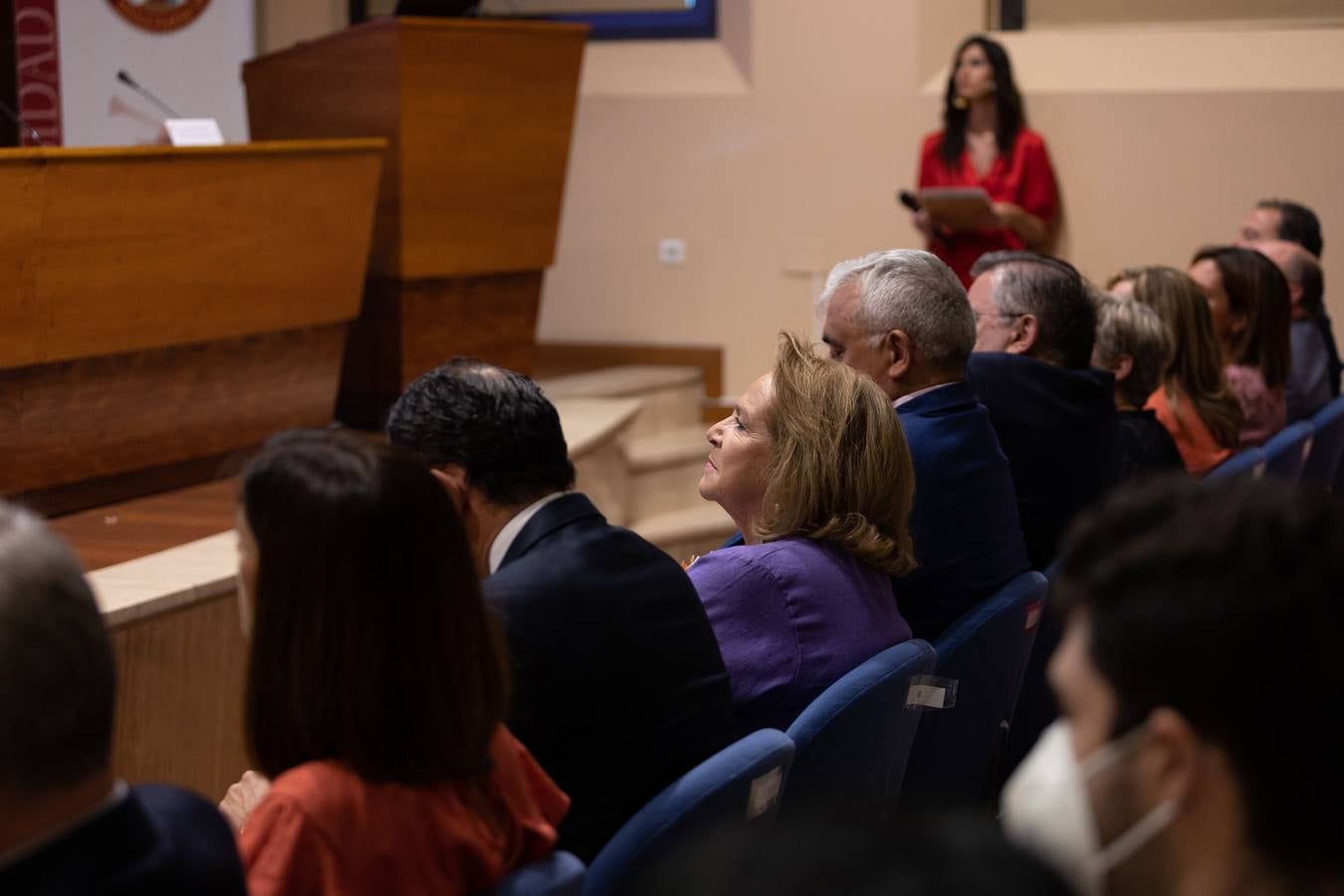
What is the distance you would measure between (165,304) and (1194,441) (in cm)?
268

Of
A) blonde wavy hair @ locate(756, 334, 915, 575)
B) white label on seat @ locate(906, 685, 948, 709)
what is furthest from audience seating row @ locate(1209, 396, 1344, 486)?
white label on seat @ locate(906, 685, 948, 709)

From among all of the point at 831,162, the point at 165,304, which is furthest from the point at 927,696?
the point at 831,162

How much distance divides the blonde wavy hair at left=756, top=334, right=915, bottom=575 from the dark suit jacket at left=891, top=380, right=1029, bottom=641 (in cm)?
27

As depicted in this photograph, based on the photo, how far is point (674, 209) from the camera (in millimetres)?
7246

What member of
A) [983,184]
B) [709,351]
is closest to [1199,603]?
[983,184]

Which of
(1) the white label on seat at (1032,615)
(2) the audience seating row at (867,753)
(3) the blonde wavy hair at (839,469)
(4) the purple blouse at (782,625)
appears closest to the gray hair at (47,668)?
(2) the audience seating row at (867,753)

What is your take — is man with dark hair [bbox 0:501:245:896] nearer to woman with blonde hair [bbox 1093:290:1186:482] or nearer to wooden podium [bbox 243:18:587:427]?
woman with blonde hair [bbox 1093:290:1186:482]

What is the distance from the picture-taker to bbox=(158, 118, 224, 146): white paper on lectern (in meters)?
4.44

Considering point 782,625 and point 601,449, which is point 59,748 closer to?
point 782,625

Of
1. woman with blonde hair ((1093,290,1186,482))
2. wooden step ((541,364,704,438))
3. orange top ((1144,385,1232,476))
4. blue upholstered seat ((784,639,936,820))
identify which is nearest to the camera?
blue upholstered seat ((784,639,936,820))

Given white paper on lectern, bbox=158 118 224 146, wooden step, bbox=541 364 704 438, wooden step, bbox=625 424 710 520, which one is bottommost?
wooden step, bbox=625 424 710 520

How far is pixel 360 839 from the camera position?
1.39 metres

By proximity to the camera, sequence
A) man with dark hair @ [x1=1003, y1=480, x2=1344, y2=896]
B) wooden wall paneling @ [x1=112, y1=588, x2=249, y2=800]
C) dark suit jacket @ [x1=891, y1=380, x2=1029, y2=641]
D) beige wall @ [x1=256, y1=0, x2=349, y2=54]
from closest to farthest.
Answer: man with dark hair @ [x1=1003, y1=480, x2=1344, y2=896] < dark suit jacket @ [x1=891, y1=380, x2=1029, y2=641] < wooden wall paneling @ [x1=112, y1=588, x2=249, y2=800] < beige wall @ [x1=256, y1=0, x2=349, y2=54]

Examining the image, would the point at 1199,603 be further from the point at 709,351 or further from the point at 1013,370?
the point at 709,351
